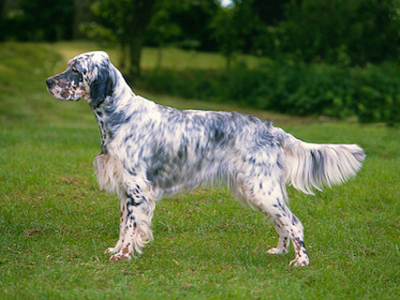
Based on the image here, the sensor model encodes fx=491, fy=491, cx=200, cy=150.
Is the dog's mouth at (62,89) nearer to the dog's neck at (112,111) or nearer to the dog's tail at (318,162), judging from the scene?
the dog's neck at (112,111)

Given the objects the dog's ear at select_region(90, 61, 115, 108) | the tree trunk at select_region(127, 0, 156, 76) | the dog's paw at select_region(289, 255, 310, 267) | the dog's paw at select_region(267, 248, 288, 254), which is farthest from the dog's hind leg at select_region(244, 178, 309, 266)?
the tree trunk at select_region(127, 0, 156, 76)

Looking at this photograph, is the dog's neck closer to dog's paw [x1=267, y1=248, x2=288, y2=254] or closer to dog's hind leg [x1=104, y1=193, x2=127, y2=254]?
dog's hind leg [x1=104, y1=193, x2=127, y2=254]

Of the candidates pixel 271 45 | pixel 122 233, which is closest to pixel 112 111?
pixel 122 233

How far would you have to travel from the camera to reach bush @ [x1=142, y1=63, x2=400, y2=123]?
13.6 m

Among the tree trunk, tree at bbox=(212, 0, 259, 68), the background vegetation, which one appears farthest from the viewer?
tree at bbox=(212, 0, 259, 68)

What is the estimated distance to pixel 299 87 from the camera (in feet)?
48.4

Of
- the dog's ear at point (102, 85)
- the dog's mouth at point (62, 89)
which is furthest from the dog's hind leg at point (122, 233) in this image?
the dog's mouth at point (62, 89)

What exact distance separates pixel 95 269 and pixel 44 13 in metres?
17.8

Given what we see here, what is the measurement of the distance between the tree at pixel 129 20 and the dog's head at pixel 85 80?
508 inches

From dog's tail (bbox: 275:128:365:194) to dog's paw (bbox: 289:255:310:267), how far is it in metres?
0.57

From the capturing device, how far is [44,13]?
1970 centimetres

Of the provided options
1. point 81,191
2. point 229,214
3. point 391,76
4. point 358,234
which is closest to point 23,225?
point 81,191

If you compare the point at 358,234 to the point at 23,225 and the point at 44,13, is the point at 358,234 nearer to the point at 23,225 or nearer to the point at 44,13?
the point at 23,225

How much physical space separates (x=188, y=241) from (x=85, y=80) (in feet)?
5.93
